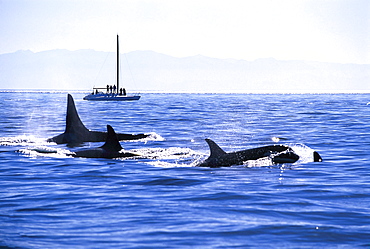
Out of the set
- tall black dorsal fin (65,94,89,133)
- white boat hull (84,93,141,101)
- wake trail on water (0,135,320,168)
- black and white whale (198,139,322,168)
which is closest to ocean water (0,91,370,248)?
wake trail on water (0,135,320,168)

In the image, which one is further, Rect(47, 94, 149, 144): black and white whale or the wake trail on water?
Rect(47, 94, 149, 144): black and white whale

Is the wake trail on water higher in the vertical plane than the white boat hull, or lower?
lower

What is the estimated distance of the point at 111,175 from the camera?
14562mm

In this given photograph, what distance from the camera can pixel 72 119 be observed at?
73.0 ft

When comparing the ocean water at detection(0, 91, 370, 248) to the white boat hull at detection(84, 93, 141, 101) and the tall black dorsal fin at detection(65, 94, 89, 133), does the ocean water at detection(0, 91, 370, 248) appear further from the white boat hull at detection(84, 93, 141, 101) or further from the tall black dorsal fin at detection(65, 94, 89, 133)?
the white boat hull at detection(84, 93, 141, 101)

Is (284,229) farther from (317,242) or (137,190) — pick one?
(137,190)

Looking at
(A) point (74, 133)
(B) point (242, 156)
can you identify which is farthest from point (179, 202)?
(A) point (74, 133)

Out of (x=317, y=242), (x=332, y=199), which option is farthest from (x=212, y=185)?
(x=317, y=242)

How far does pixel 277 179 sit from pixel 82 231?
6129mm

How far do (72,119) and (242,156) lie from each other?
8.51 meters

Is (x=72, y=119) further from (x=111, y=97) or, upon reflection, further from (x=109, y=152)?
(x=111, y=97)

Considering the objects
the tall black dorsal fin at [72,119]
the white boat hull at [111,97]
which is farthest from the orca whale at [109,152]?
the white boat hull at [111,97]

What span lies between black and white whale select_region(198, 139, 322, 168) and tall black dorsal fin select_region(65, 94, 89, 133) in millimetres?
7526

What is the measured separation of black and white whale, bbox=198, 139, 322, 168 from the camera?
16016 mm
